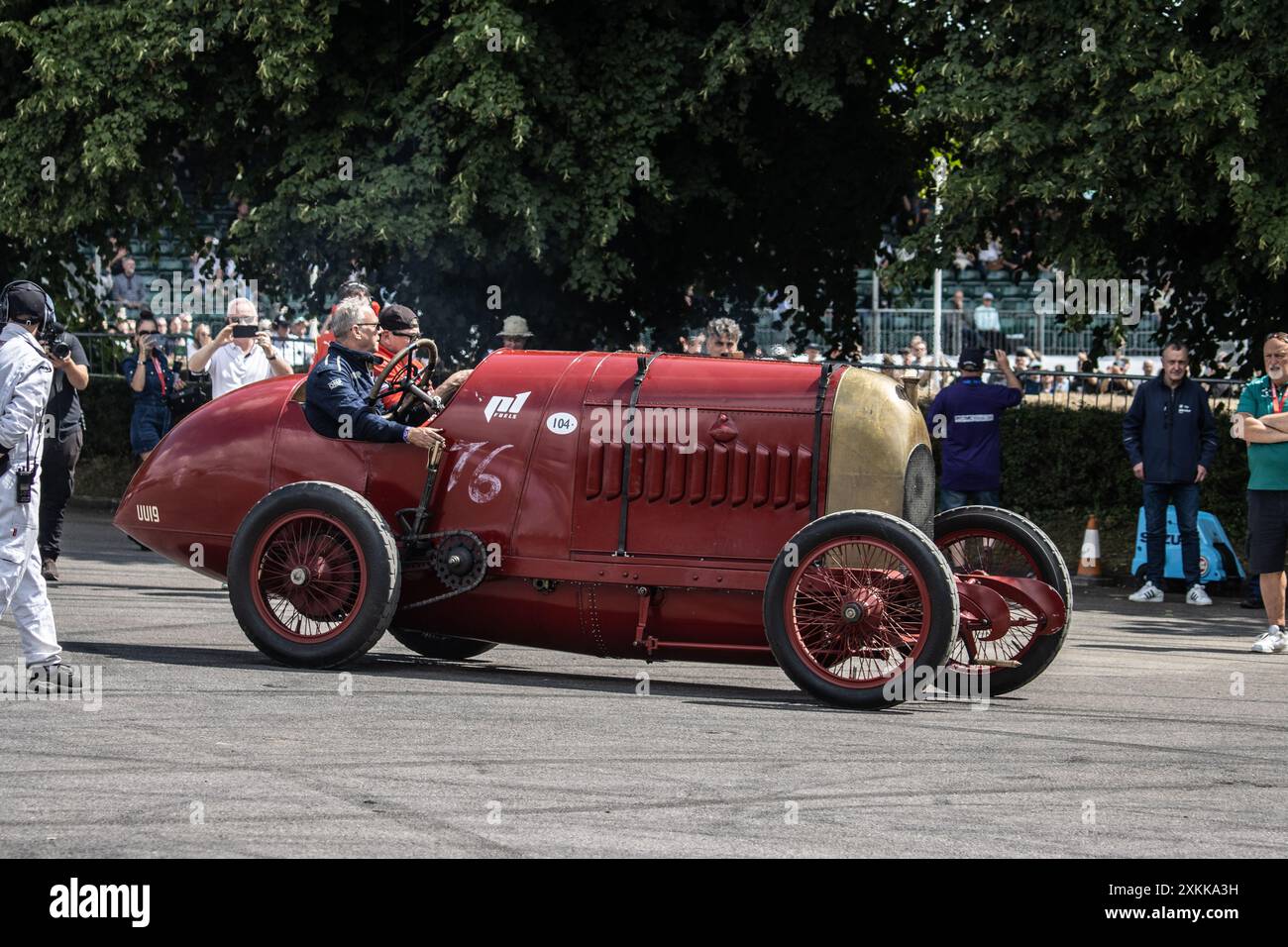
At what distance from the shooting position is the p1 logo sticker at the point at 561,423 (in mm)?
9117

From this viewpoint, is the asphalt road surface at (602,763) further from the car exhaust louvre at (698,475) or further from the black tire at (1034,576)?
the car exhaust louvre at (698,475)

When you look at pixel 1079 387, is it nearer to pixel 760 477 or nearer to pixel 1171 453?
pixel 1171 453

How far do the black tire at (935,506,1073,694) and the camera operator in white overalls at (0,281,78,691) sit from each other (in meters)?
4.11

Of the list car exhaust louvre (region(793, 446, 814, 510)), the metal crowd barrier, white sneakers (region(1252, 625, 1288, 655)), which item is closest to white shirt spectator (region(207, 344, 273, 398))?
car exhaust louvre (region(793, 446, 814, 510))

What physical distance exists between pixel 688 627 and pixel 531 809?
2746 mm

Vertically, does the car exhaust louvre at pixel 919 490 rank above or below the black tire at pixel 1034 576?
above

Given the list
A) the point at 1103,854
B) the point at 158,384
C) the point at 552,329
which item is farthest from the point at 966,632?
the point at 552,329

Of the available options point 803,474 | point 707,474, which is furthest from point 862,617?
point 707,474

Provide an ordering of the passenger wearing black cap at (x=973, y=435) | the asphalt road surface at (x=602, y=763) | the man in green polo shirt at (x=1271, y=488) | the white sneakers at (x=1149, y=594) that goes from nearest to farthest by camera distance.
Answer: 1. the asphalt road surface at (x=602, y=763)
2. the man in green polo shirt at (x=1271, y=488)
3. the passenger wearing black cap at (x=973, y=435)
4. the white sneakers at (x=1149, y=594)

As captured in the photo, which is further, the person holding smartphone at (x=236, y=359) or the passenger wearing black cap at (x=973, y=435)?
the passenger wearing black cap at (x=973, y=435)

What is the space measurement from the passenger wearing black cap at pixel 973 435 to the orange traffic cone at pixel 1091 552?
230 cm

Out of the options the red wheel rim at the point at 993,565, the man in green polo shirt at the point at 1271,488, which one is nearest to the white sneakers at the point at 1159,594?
the man in green polo shirt at the point at 1271,488

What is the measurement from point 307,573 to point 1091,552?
8.99 m

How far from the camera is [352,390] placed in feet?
31.2
